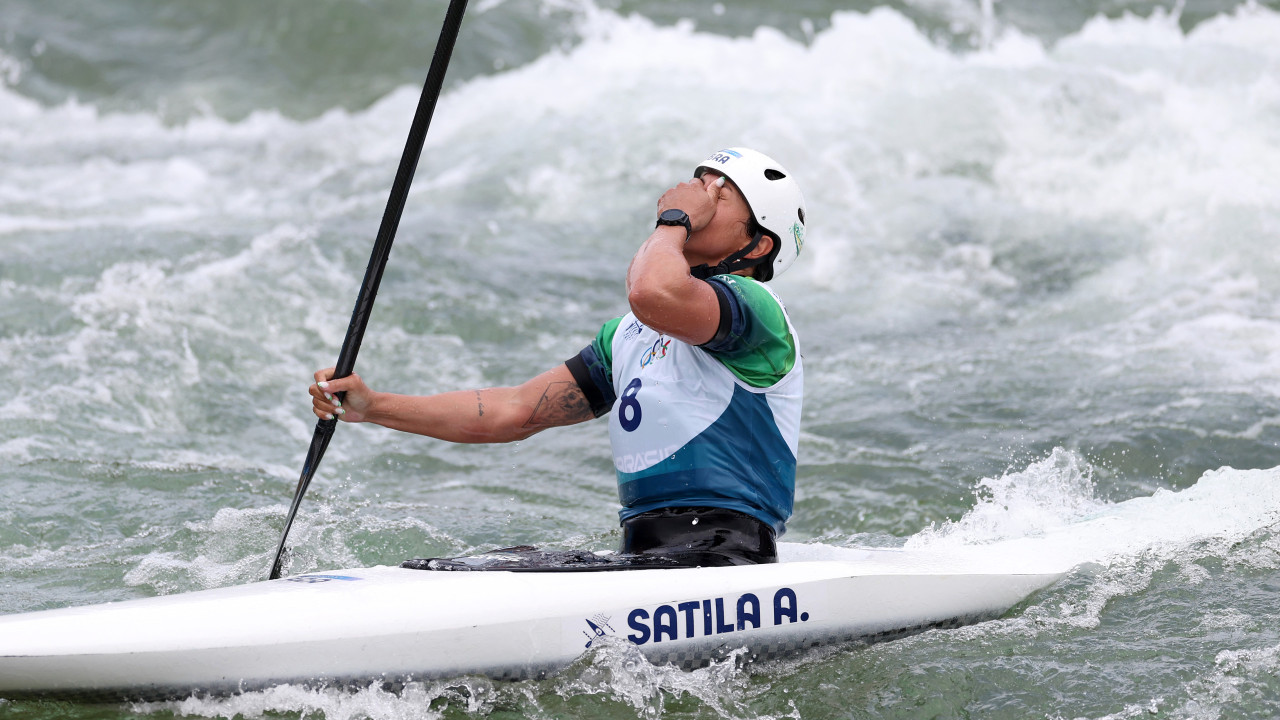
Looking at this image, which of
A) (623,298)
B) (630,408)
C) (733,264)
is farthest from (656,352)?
(623,298)

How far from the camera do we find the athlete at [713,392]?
328cm

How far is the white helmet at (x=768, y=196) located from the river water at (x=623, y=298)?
1086 mm

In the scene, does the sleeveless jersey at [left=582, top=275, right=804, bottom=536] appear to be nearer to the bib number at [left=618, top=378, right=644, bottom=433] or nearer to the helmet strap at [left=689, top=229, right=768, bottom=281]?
the bib number at [left=618, top=378, right=644, bottom=433]

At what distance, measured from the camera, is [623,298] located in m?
8.52

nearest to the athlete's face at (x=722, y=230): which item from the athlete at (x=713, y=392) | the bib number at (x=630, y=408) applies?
the athlete at (x=713, y=392)

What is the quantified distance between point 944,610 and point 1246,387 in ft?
11.6

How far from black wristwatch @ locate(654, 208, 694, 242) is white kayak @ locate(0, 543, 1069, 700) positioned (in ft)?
2.84

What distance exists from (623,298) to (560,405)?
15.7 feet

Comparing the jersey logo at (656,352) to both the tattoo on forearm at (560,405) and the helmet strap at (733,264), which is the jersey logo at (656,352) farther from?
the tattoo on forearm at (560,405)

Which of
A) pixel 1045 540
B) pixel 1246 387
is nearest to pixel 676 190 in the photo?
pixel 1045 540

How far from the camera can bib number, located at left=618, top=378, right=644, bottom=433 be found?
3.43 metres

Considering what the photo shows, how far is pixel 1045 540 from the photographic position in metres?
4.23

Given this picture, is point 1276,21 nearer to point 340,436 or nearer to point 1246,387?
point 1246,387

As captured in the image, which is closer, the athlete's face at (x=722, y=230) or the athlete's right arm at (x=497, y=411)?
the athlete's face at (x=722, y=230)
